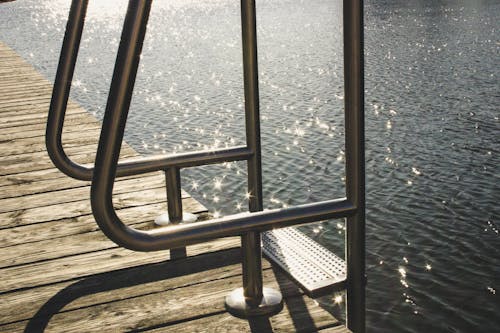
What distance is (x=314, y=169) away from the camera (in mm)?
12188

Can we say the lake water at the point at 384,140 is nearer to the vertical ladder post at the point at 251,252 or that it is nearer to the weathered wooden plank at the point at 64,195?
the weathered wooden plank at the point at 64,195

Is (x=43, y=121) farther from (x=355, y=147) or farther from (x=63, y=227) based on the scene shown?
(x=355, y=147)

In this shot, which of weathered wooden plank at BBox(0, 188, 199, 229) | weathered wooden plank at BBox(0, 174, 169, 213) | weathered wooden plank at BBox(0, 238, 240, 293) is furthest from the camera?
weathered wooden plank at BBox(0, 174, 169, 213)

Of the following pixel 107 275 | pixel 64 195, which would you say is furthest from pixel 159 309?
pixel 64 195

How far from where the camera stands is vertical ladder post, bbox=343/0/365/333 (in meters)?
1.91

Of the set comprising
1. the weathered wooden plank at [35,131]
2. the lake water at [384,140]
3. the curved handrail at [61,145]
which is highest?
the curved handrail at [61,145]

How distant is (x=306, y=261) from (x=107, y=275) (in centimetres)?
106

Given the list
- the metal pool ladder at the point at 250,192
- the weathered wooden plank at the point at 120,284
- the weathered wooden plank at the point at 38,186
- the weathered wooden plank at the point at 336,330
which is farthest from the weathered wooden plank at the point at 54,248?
the weathered wooden plank at the point at 336,330

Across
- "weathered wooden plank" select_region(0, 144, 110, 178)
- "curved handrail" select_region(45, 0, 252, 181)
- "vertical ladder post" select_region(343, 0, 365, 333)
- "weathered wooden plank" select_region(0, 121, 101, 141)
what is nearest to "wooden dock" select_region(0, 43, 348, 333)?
"vertical ladder post" select_region(343, 0, 365, 333)

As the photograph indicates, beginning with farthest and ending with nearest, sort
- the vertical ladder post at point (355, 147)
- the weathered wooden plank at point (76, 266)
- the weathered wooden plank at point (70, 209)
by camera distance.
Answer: the weathered wooden plank at point (70, 209), the weathered wooden plank at point (76, 266), the vertical ladder post at point (355, 147)

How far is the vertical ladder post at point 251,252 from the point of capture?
2496 mm

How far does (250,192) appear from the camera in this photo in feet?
10.3

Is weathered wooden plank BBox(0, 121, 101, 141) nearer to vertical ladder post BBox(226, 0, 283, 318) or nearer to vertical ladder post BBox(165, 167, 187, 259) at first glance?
vertical ladder post BBox(165, 167, 187, 259)

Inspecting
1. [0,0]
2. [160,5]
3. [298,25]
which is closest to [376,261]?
[0,0]
